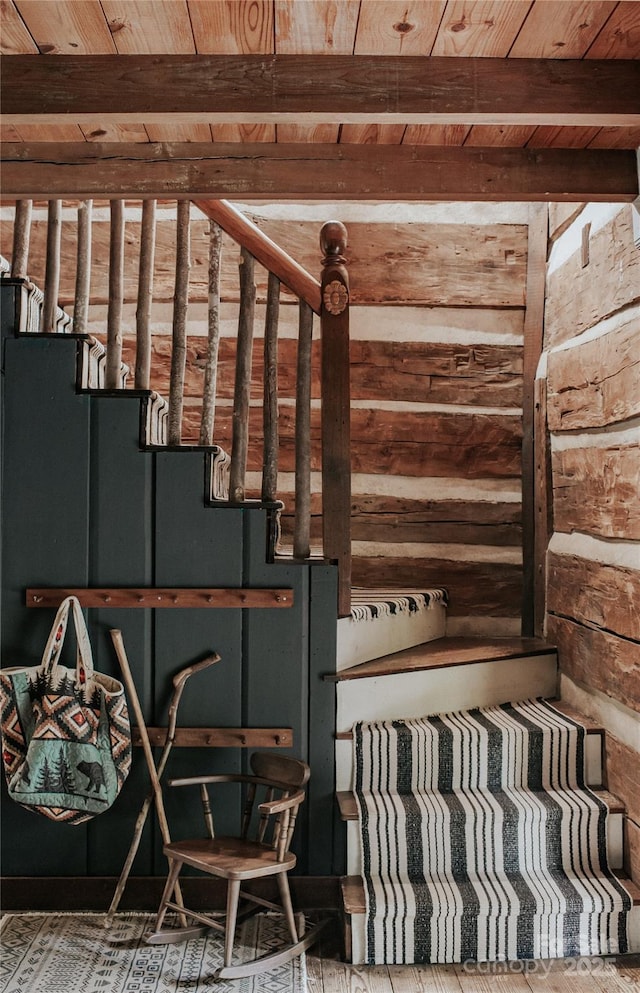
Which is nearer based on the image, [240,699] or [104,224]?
[240,699]

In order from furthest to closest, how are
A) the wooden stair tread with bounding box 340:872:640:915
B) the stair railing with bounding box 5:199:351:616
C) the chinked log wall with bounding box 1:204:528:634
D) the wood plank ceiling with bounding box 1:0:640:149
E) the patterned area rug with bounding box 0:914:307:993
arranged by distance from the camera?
the chinked log wall with bounding box 1:204:528:634 → the stair railing with bounding box 5:199:351:616 → the wooden stair tread with bounding box 340:872:640:915 → the patterned area rug with bounding box 0:914:307:993 → the wood plank ceiling with bounding box 1:0:640:149

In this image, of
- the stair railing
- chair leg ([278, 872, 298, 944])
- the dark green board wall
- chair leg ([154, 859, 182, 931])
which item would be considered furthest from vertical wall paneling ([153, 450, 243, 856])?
chair leg ([278, 872, 298, 944])

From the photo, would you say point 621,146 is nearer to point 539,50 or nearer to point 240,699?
point 539,50

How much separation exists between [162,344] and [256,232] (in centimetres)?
115

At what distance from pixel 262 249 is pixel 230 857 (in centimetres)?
205

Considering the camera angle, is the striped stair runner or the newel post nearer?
the striped stair runner

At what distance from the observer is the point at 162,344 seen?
4.06 meters

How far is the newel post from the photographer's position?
3092 millimetres

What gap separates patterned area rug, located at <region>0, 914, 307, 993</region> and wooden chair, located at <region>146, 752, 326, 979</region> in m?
0.04

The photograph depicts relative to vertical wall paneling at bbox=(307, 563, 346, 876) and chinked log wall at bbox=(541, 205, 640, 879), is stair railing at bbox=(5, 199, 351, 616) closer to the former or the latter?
vertical wall paneling at bbox=(307, 563, 346, 876)

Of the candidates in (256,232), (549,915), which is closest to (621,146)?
(256,232)

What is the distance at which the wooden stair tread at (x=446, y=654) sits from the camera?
3123mm

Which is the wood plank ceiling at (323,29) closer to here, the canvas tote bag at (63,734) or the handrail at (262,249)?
the handrail at (262,249)

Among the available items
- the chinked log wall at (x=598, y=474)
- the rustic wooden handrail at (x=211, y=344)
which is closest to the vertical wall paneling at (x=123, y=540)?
the rustic wooden handrail at (x=211, y=344)
